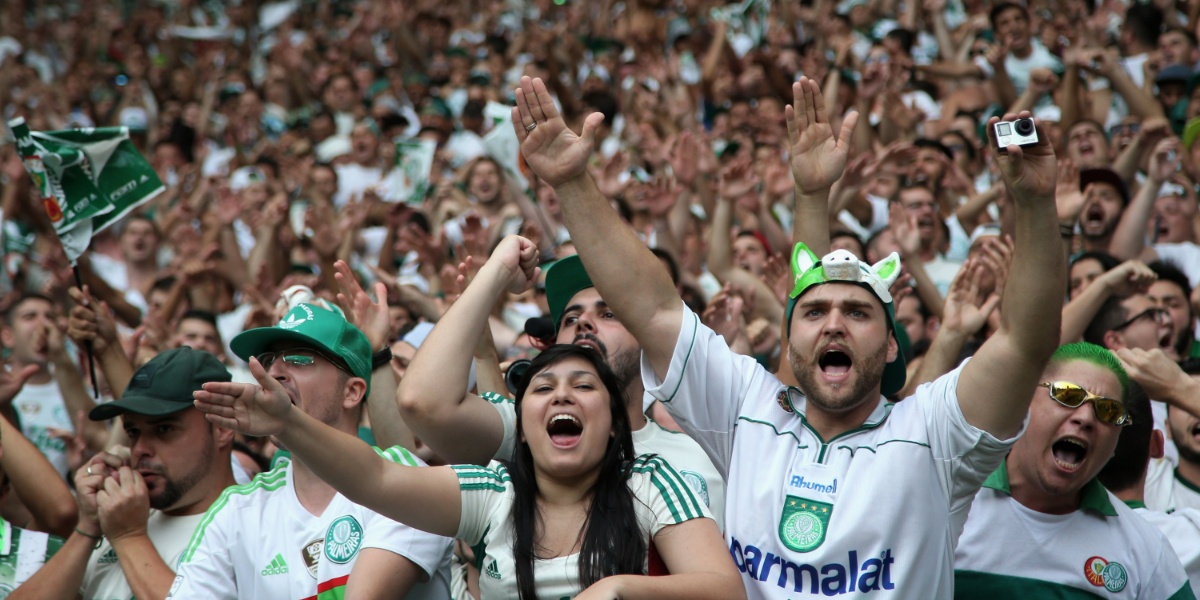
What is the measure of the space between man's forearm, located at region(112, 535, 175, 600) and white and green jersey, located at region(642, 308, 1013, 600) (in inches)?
70.5

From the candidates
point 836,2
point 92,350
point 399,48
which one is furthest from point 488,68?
point 92,350

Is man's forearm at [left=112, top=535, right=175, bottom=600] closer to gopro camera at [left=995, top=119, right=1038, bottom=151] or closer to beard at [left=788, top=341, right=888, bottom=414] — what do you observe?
beard at [left=788, top=341, right=888, bottom=414]

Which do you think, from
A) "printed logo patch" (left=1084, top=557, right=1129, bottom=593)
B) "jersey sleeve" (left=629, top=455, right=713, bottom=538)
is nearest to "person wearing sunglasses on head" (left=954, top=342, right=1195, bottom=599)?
"printed logo patch" (left=1084, top=557, right=1129, bottom=593)

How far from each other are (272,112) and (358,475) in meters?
11.5

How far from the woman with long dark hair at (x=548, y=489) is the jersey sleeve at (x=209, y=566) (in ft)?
3.17

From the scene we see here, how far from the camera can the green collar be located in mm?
3807

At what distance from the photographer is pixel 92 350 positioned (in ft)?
17.6

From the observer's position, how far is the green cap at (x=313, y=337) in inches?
158

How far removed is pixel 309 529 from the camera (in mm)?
3803

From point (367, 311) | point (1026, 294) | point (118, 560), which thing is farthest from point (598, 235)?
point (118, 560)

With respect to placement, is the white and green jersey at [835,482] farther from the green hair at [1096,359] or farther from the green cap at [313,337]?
the green cap at [313,337]

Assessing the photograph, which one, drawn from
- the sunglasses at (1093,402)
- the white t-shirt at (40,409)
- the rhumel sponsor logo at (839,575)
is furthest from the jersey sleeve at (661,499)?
the white t-shirt at (40,409)

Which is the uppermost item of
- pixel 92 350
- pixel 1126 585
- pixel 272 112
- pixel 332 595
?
pixel 272 112

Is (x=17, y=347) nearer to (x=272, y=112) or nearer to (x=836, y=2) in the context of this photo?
(x=272, y=112)
